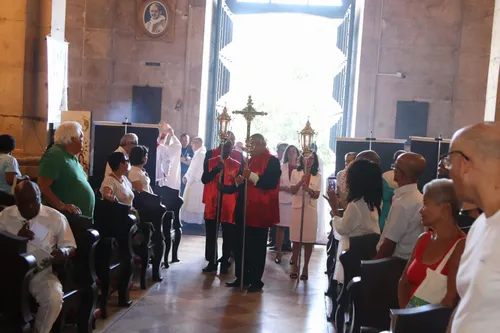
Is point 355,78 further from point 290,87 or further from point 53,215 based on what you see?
point 53,215

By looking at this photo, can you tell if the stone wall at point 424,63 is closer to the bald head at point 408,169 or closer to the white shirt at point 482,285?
the bald head at point 408,169

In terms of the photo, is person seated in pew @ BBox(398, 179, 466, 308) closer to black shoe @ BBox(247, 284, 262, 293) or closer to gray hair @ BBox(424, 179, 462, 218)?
gray hair @ BBox(424, 179, 462, 218)

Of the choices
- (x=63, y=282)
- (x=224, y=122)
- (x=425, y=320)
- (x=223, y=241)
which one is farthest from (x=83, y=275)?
(x=223, y=241)

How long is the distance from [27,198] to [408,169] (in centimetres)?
267

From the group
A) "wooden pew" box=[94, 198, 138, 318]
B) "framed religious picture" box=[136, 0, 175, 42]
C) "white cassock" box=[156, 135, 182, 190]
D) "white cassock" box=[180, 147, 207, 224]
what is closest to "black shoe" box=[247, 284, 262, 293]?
"wooden pew" box=[94, 198, 138, 318]

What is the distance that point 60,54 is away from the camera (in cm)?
725

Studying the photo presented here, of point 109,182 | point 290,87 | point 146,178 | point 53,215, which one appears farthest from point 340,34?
point 53,215

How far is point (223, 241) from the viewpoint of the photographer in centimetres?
780

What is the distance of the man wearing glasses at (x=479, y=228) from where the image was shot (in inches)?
69.9

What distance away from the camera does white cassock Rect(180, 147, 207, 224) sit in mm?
10602

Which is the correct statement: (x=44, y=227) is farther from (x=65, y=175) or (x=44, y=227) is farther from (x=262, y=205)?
(x=262, y=205)

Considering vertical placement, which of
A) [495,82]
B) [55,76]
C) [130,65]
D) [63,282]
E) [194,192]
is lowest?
[194,192]

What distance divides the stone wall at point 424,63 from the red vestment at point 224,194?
5058mm

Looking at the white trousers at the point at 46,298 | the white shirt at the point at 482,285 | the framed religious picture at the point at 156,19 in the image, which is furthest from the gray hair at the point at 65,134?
the framed religious picture at the point at 156,19
